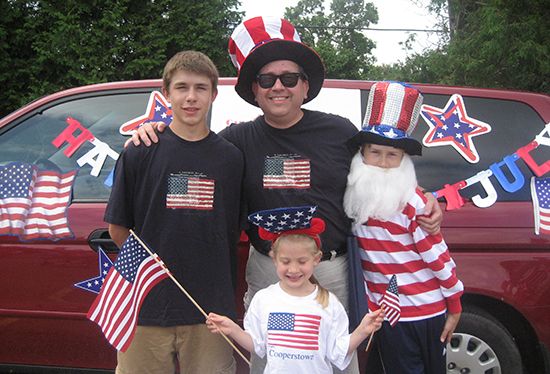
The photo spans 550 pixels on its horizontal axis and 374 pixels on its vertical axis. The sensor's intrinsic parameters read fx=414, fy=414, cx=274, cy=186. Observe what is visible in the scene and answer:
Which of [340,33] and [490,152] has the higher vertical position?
[340,33]

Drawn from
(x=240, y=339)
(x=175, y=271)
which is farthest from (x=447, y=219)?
(x=175, y=271)

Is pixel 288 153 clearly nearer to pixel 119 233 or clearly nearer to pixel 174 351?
pixel 119 233

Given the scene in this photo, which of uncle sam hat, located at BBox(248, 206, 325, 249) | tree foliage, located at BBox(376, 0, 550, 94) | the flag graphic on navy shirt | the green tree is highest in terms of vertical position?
the green tree

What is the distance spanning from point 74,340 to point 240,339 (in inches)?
53.6

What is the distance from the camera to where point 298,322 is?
5.65 ft

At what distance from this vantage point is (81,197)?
2.53 metres

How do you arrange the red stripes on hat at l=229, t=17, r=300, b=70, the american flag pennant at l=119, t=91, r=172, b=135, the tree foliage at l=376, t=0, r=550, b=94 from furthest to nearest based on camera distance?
the tree foliage at l=376, t=0, r=550, b=94 < the american flag pennant at l=119, t=91, r=172, b=135 < the red stripes on hat at l=229, t=17, r=300, b=70

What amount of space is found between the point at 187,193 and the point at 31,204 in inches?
47.2

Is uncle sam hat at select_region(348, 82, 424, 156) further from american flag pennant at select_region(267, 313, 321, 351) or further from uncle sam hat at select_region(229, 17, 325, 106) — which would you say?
american flag pennant at select_region(267, 313, 321, 351)

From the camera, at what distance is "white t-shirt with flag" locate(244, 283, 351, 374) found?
5.59 feet

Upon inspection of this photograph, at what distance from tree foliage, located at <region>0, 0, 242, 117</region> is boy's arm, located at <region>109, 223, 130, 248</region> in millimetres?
9667

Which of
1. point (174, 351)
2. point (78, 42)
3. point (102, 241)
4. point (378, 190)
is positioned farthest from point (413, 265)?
point (78, 42)

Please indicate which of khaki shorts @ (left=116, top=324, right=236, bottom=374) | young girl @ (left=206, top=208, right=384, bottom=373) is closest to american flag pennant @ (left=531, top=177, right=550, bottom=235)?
young girl @ (left=206, top=208, right=384, bottom=373)

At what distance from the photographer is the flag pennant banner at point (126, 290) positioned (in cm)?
181
